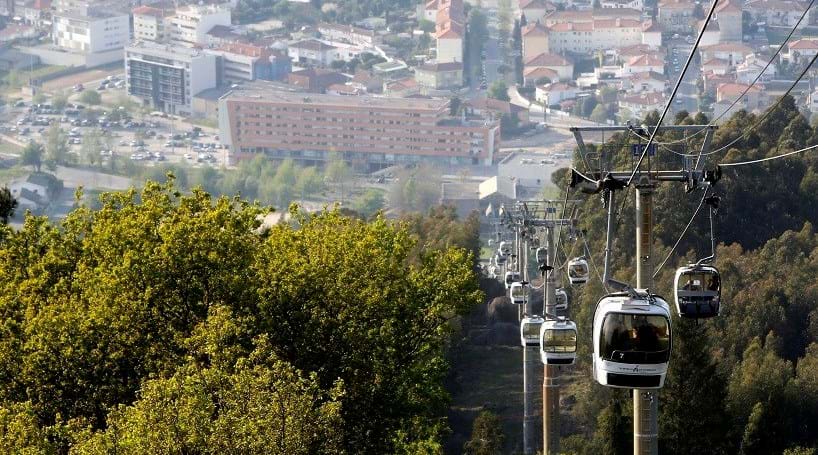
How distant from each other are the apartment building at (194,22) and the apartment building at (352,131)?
64.8 feet

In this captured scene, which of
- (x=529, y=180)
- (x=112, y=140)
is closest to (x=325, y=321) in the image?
(x=529, y=180)

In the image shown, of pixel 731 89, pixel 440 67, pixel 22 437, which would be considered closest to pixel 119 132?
pixel 440 67

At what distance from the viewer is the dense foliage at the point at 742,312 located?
25781 mm

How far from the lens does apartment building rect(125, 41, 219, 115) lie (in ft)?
429

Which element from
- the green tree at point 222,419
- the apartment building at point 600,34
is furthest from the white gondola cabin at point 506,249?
the apartment building at point 600,34

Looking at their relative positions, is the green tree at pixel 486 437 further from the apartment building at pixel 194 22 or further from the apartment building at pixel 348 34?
the apartment building at pixel 194 22

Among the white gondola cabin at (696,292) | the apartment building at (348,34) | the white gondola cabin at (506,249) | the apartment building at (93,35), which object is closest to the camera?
the white gondola cabin at (696,292)

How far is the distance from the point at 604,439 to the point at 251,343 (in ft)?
22.1

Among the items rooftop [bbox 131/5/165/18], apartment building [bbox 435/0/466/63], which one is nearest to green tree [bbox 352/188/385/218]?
apartment building [bbox 435/0/466/63]

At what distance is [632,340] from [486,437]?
13.4 meters

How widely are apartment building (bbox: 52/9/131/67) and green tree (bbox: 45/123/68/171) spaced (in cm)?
2519

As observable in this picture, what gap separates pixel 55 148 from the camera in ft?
378

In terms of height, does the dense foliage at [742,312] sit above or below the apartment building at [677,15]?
above

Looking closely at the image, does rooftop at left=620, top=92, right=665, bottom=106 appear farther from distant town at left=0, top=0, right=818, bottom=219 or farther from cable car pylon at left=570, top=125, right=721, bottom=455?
cable car pylon at left=570, top=125, right=721, bottom=455
